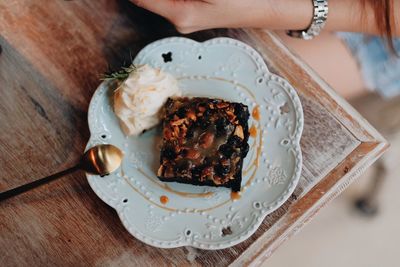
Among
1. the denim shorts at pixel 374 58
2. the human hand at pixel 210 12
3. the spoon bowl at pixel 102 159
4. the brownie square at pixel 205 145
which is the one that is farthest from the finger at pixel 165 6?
the denim shorts at pixel 374 58

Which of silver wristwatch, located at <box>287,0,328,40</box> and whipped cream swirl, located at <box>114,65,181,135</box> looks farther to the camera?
silver wristwatch, located at <box>287,0,328,40</box>

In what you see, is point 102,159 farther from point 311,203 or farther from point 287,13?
point 287,13

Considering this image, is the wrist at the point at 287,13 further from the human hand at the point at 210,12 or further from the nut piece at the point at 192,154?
the nut piece at the point at 192,154

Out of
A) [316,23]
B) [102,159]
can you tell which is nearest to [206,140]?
[102,159]

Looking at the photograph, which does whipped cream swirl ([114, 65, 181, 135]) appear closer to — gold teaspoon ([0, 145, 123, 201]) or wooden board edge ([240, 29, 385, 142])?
gold teaspoon ([0, 145, 123, 201])

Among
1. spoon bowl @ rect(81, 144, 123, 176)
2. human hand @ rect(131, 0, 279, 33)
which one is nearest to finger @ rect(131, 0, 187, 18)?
human hand @ rect(131, 0, 279, 33)

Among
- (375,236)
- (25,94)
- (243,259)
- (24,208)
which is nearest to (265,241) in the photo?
(243,259)
